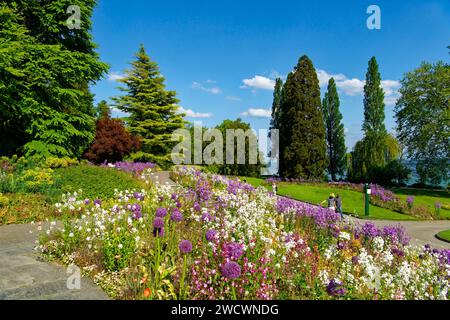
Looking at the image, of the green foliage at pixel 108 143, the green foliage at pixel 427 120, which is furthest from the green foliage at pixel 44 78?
the green foliage at pixel 427 120

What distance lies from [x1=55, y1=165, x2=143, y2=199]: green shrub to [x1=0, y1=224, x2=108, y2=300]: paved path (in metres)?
5.22

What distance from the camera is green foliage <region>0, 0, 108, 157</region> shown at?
13734 mm

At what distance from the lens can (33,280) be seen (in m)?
4.01

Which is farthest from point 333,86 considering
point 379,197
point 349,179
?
point 379,197

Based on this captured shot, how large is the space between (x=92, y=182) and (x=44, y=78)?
264 inches

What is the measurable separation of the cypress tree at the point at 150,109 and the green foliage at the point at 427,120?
21204mm

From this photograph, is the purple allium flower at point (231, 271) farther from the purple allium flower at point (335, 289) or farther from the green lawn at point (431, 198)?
the green lawn at point (431, 198)

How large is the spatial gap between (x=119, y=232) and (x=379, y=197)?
18457 millimetres

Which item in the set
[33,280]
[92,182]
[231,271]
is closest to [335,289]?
[231,271]

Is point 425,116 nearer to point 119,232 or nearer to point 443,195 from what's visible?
point 443,195

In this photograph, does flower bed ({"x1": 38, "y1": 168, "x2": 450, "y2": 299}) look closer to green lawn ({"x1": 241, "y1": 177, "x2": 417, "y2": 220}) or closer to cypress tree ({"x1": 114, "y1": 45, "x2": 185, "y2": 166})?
green lawn ({"x1": 241, "y1": 177, "x2": 417, "y2": 220})

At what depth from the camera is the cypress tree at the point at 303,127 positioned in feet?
94.9

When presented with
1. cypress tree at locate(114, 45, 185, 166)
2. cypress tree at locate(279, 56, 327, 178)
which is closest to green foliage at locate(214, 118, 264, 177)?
cypress tree at locate(279, 56, 327, 178)
